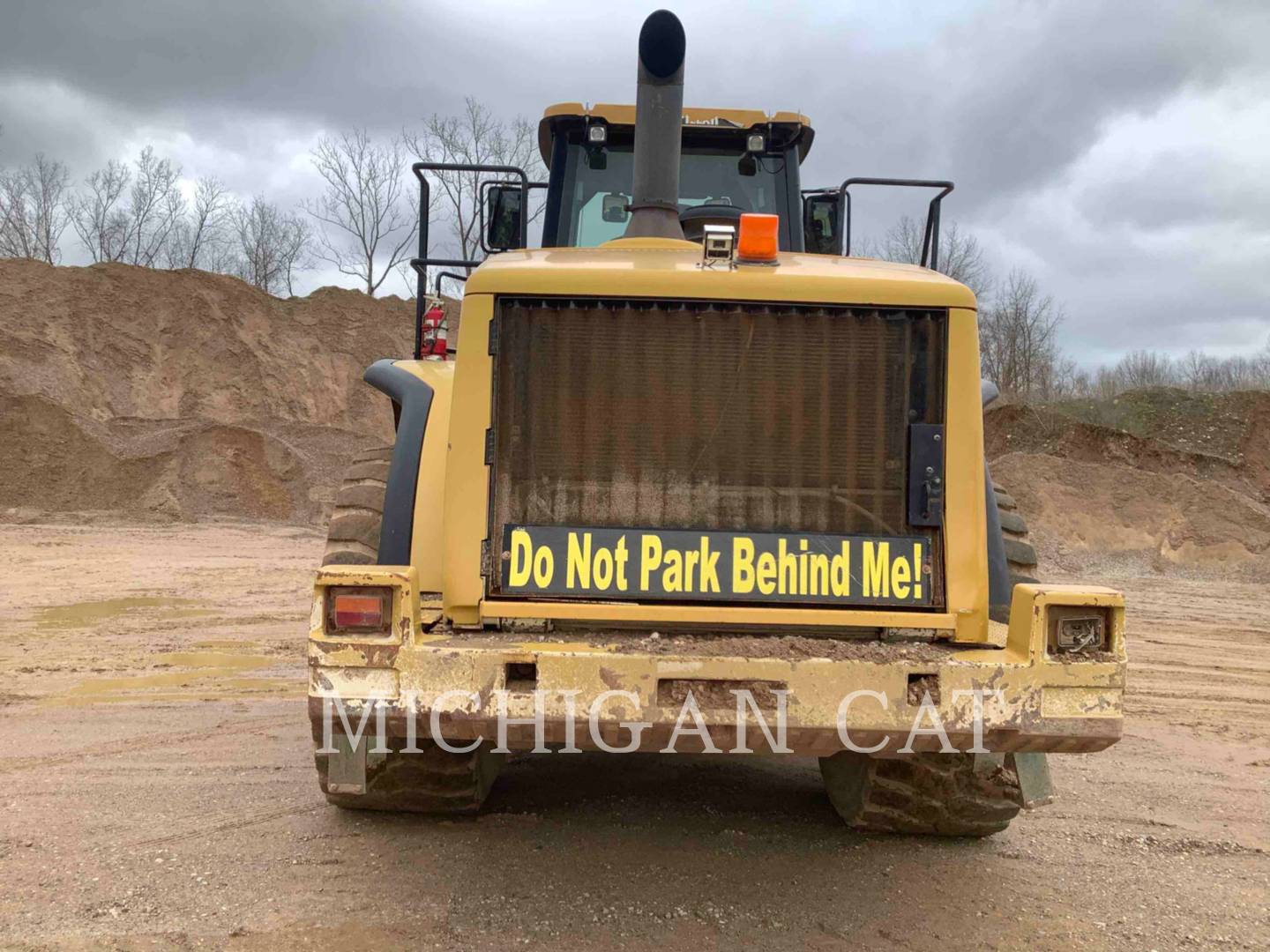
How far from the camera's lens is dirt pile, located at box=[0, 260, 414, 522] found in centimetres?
1766

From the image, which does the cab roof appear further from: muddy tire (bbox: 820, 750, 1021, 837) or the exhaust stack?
muddy tire (bbox: 820, 750, 1021, 837)

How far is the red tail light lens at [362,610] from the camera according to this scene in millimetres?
2789

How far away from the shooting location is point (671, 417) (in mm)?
3188

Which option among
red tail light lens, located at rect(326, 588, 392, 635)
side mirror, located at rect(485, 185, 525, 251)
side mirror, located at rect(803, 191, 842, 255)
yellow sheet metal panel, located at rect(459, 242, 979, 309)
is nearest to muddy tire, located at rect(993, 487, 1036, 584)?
yellow sheet metal panel, located at rect(459, 242, 979, 309)

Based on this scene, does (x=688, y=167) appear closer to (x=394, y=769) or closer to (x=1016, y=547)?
(x=1016, y=547)

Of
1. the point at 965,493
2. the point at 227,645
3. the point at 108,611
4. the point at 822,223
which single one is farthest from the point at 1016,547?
the point at 108,611

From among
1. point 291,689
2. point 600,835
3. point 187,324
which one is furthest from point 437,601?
point 187,324

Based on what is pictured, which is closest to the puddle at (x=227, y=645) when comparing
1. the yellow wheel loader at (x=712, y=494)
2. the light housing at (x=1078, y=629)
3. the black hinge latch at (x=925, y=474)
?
the yellow wheel loader at (x=712, y=494)

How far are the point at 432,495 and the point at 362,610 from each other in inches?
28.6

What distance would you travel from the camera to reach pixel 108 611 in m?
8.62

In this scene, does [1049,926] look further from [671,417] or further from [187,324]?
[187,324]

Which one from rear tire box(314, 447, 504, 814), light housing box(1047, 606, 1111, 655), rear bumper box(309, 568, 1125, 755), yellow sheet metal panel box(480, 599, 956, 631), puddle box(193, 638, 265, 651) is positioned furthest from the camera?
puddle box(193, 638, 265, 651)

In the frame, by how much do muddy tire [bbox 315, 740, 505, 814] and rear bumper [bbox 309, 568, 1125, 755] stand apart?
36.6 inches

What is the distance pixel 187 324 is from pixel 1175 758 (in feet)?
78.5
